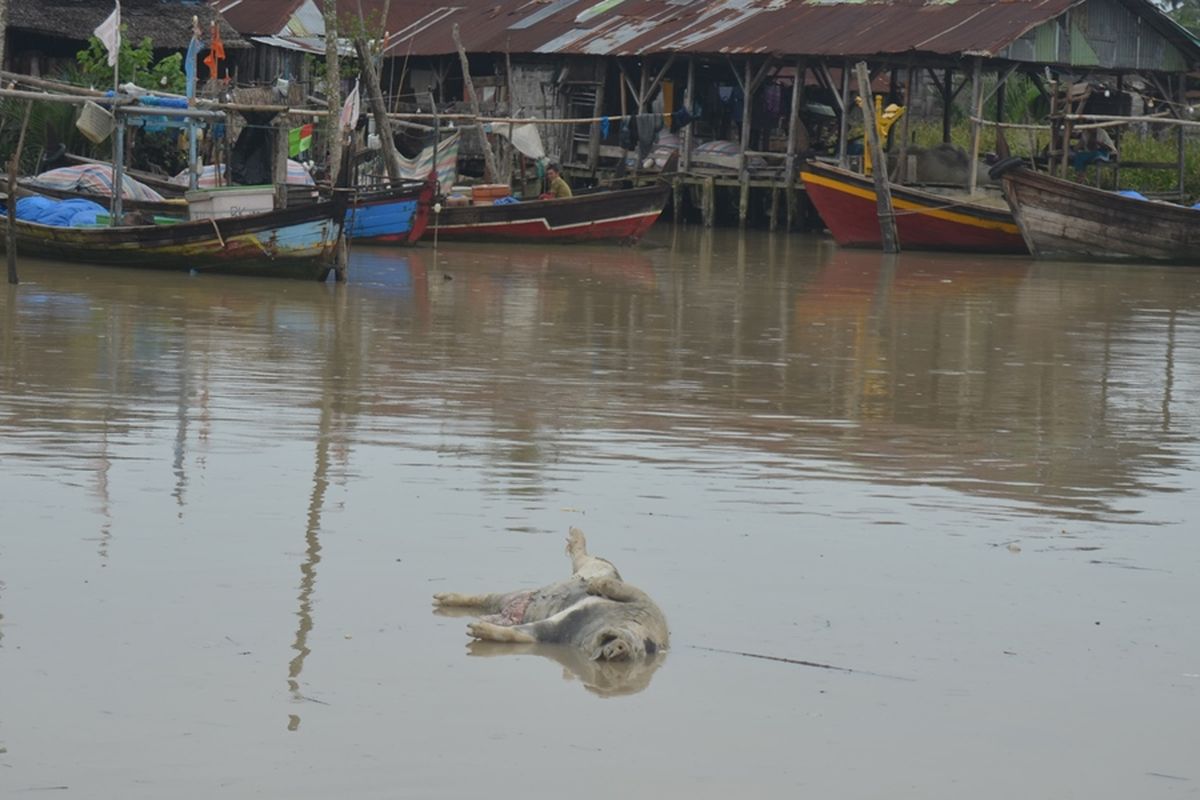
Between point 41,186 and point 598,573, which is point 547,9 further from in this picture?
point 598,573

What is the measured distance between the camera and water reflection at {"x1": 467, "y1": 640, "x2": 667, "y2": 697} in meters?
5.18

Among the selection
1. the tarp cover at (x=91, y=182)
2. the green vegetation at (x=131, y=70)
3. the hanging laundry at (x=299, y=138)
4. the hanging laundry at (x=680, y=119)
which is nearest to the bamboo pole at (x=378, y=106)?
the hanging laundry at (x=299, y=138)

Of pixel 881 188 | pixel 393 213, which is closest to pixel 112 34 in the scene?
pixel 393 213

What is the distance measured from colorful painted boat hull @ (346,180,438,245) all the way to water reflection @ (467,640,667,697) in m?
16.6

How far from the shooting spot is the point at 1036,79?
2883 centimetres

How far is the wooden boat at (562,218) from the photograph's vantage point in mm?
23609

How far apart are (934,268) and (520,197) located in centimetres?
649

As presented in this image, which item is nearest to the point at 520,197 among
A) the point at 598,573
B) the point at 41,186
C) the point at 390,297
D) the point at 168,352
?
the point at 41,186

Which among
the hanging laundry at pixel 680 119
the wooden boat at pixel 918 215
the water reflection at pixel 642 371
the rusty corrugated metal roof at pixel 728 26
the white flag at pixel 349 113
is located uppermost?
the rusty corrugated metal roof at pixel 728 26

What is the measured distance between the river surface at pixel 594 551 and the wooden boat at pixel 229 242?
3.86 metres

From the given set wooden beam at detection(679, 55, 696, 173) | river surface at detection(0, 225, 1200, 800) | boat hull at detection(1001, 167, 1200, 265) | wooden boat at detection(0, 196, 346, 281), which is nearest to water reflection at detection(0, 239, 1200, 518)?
river surface at detection(0, 225, 1200, 800)

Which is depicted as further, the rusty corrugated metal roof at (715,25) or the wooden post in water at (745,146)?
the wooden post in water at (745,146)

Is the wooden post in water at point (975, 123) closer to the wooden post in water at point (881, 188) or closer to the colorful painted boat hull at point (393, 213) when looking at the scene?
the wooden post in water at point (881, 188)

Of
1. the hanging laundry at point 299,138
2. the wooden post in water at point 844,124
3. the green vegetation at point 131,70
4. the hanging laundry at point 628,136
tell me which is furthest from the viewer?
the hanging laundry at point 628,136
